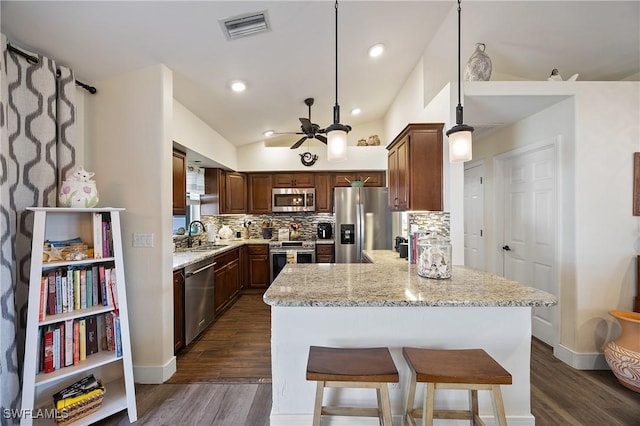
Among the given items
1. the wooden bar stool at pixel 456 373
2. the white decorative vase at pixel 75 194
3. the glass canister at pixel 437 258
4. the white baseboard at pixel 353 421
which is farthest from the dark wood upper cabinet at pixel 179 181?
the wooden bar stool at pixel 456 373

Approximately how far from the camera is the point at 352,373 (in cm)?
Result: 121

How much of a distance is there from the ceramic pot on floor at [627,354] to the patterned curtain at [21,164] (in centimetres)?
406

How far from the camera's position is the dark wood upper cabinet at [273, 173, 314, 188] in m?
5.08

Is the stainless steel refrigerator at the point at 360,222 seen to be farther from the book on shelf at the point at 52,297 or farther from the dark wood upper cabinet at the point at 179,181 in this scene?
the book on shelf at the point at 52,297

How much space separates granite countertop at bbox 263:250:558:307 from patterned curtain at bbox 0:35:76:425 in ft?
4.92

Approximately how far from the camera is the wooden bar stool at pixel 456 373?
1182mm

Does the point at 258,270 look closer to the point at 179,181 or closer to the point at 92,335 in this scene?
the point at 179,181

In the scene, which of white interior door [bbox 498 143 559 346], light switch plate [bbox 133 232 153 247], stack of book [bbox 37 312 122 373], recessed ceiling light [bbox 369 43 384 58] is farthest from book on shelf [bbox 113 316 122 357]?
white interior door [bbox 498 143 559 346]

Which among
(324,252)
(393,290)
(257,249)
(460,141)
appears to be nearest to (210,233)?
(257,249)

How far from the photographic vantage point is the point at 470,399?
1.51 m

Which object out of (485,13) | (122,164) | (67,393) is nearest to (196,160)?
(122,164)

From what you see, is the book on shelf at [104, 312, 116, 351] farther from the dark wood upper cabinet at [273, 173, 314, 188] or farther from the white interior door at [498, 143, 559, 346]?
the white interior door at [498, 143, 559, 346]

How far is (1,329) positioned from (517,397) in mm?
2937

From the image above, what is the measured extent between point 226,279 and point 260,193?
6.05ft
